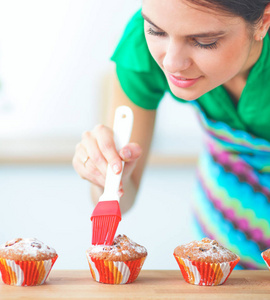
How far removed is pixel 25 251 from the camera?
1.04 meters

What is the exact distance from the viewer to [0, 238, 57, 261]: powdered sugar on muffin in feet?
3.38

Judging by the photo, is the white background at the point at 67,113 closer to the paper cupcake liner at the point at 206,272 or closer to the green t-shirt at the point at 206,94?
the green t-shirt at the point at 206,94

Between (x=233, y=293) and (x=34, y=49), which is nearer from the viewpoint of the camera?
(x=233, y=293)

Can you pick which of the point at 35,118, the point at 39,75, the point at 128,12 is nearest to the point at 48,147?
the point at 35,118

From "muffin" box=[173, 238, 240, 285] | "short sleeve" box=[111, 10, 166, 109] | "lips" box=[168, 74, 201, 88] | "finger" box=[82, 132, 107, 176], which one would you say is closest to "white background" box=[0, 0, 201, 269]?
"short sleeve" box=[111, 10, 166, 109]

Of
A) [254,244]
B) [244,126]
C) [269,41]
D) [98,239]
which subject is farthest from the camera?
[254,244]

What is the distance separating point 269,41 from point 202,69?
0.31 m

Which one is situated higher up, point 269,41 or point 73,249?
point 269,41

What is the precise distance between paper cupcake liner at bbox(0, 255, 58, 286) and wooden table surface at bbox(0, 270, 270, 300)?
0.04 ft

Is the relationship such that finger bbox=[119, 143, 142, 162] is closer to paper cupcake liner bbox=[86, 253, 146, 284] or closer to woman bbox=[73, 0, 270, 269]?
woman bbox=[73, 0, 270, 269]

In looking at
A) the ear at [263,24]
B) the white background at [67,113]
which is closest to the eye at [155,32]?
the ear at [263,24]

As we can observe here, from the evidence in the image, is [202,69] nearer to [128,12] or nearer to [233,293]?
[233,293]

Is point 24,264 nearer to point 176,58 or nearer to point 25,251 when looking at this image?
point 25,251

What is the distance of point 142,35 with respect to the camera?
133cm
